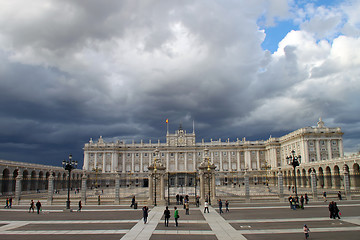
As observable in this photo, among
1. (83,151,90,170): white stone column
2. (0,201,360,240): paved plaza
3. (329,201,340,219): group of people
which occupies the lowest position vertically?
(0,201,360,240): paved plaza

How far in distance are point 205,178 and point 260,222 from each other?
45.6 ft

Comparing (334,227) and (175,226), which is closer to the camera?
(334,227)

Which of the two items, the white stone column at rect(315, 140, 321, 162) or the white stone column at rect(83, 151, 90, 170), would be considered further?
the white stone column at rect(83, 151, 90, 170)

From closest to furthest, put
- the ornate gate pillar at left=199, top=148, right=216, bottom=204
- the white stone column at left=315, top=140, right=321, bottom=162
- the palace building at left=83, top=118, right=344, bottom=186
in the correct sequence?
the ornate gate pillar at left=199, top=148, right=216, bottom=204
the white stone column at left=315, top=140, right=321, bottom=162
the palace building at left=83, top=118, right=344, bottom=186

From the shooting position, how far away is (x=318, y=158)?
265 ft

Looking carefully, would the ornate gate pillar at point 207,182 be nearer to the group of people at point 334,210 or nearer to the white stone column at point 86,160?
the group of people at point 334,210

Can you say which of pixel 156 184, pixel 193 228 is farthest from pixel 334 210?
pixel 156 184

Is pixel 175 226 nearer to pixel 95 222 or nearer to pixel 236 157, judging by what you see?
pixel 95 222

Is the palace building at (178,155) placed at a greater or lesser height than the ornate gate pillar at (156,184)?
greater

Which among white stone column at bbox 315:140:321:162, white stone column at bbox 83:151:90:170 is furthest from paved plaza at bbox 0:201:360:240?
white stone column at bbox 83:151:90:170

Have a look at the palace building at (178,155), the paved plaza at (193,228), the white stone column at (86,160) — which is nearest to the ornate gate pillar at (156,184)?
the paved plaza at (193,228)

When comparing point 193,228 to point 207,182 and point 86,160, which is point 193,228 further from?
point 86,160

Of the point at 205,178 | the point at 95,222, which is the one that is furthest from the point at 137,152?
the point at 95,222

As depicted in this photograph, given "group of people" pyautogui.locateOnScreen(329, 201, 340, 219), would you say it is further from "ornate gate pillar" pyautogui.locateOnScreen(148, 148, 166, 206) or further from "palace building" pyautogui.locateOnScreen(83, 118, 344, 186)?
"palace building" pyautogui.locateOnScreen(83, 118, 344, 186)
